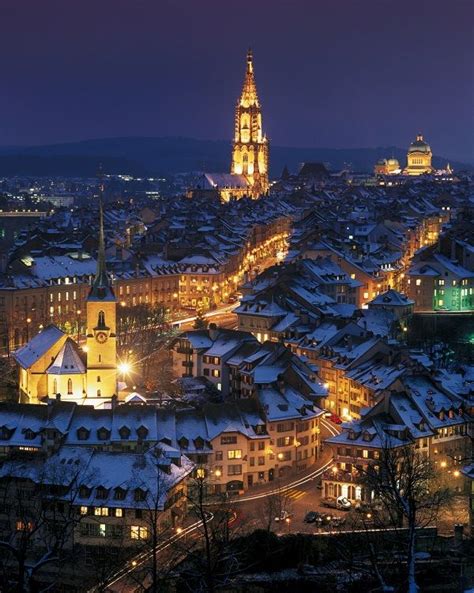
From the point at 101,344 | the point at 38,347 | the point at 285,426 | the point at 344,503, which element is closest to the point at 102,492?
the point at 344,503

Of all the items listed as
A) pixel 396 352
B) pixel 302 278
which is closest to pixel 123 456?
pixel 396 352

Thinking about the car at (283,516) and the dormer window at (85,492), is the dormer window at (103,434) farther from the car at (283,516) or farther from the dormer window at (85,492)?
the car at (283,516)

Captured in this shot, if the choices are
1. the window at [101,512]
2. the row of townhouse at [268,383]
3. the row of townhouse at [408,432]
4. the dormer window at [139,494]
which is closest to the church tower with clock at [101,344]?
the row of townhouse at [268,383]

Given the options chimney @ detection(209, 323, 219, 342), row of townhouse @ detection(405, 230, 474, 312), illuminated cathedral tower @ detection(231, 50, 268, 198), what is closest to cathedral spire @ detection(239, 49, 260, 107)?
illuminated cathedral tower @ detection(231, 50, 268, 198)

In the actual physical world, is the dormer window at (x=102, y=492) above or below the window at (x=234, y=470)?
above

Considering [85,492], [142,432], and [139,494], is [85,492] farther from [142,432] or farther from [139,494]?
[142,432]

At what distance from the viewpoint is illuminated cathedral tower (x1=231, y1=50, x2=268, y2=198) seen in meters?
163

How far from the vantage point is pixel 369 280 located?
7175 centimetres

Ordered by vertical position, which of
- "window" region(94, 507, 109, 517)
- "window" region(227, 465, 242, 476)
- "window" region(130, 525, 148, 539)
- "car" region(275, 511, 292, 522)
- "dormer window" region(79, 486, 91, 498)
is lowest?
"window" region(227, 465, 242, 476)

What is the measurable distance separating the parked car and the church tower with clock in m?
10.5

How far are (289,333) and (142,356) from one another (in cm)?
667

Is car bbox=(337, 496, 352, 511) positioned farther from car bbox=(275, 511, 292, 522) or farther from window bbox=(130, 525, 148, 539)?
window bbox=(130, 525, 148, 539)

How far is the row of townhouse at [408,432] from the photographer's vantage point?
37594 mm

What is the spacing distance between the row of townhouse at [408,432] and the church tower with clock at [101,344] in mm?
9273
